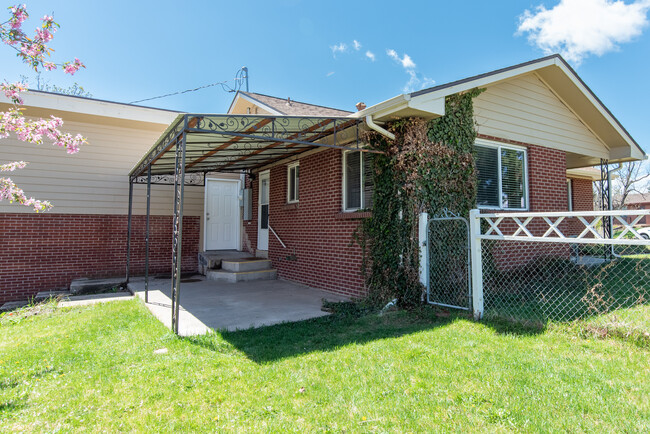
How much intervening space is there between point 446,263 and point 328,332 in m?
2.29

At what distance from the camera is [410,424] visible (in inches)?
95.4

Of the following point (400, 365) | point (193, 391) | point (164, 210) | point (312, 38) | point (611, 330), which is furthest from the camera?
point (312, 38)

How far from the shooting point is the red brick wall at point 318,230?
686cm

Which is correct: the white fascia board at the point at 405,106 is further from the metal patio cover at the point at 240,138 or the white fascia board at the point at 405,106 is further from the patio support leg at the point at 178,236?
the patio support leg at the point at 178,236

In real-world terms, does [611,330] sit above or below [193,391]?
above

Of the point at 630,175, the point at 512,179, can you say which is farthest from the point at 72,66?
the point at 630,175

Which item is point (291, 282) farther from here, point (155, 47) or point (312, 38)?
point (155, 47)

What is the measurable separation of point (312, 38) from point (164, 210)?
854 centimetres

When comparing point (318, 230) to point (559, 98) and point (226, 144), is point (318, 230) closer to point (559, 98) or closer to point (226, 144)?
point (226, 144)

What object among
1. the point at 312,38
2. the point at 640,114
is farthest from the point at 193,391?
the point at 640,114

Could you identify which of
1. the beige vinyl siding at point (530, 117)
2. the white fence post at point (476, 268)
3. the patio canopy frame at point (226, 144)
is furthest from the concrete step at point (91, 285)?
the beige vinyl siding at point (530, 117)

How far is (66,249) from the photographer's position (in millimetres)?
9078

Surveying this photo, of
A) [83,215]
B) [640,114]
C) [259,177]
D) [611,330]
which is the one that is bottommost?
[611,330]

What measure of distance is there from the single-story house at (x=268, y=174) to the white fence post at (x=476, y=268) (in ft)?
6.01
